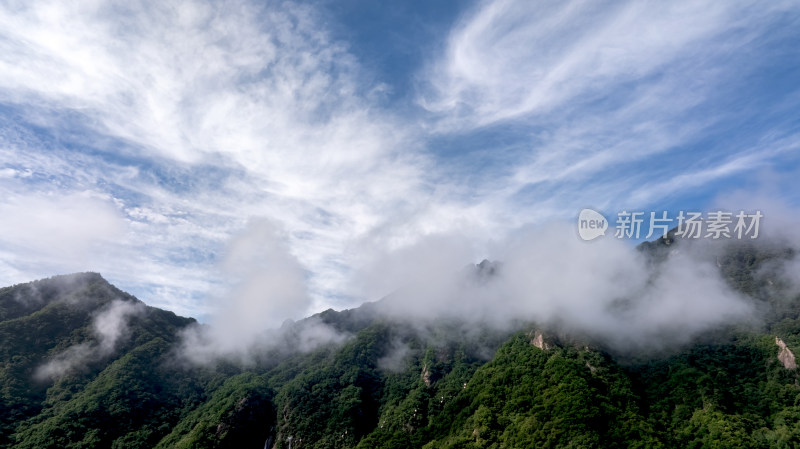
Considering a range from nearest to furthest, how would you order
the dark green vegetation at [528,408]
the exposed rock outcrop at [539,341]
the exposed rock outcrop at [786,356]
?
the dark green vegetation at [528,408] → the exposed rock outcrop at [786,356] → the exposed rock outcrop at [539,341]

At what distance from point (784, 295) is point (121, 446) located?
256 m

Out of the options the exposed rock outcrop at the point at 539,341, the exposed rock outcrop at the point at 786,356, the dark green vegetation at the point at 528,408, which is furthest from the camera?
the exposed rock outcrop at the point at 539,341

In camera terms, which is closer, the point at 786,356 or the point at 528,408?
the point at 786,356

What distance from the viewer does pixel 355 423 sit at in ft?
617

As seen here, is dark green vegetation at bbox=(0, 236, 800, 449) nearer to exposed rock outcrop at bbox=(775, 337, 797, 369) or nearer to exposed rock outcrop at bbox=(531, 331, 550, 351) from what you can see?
exposed rock outcrop at bbox=(531, 331, 550, 351)

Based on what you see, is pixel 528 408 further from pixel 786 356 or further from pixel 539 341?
pixel 786 356

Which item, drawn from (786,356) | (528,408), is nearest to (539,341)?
(528,408)

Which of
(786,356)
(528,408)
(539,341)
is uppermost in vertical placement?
(539,341)

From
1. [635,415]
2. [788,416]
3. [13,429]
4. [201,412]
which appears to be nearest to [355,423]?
[201,412]

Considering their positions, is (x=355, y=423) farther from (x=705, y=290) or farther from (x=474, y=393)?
(x=705, y=290)

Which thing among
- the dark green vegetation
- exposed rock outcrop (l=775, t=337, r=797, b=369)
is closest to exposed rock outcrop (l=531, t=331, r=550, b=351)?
the dark green vegetation

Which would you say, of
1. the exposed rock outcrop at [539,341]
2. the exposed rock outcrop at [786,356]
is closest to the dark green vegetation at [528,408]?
the exposed rock outcrop at [539,341]

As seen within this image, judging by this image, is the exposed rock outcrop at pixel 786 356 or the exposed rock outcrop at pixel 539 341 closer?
the exposed rock outcrop at pixel 786 356

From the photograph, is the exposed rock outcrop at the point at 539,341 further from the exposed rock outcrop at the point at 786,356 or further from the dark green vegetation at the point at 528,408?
the exposed rock outcrop at the point at 786,356
